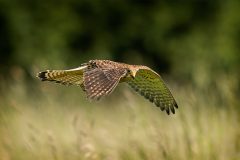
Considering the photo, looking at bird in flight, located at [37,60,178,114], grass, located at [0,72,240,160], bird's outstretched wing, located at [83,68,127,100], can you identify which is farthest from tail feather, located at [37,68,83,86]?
grass, located at [0,72,240,160]

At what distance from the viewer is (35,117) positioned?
782 centimetres

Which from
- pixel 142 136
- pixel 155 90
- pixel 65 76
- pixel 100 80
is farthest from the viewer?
pixel 142 136

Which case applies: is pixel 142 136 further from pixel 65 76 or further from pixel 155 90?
pixel 65 76

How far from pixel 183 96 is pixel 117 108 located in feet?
13.1

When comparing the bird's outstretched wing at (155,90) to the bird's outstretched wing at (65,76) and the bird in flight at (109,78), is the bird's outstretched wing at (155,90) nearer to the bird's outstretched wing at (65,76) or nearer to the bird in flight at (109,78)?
the bird in flight at (109,78)

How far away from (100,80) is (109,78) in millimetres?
57

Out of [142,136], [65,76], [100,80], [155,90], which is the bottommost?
[100,80]

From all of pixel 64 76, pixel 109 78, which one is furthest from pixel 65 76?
pixel 109 78

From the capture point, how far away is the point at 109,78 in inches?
172

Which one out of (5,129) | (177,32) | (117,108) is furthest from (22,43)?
(5,129)

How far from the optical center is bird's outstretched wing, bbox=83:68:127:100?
4145 mm

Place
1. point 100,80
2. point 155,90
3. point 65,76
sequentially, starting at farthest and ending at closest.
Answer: point 155,90
point 65,76
point 100,80

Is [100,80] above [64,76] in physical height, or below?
below

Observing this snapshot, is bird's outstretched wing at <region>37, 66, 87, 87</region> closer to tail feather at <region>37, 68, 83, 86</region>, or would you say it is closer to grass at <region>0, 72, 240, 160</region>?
tail feather at <region>37, 68, 83, 86</region>
